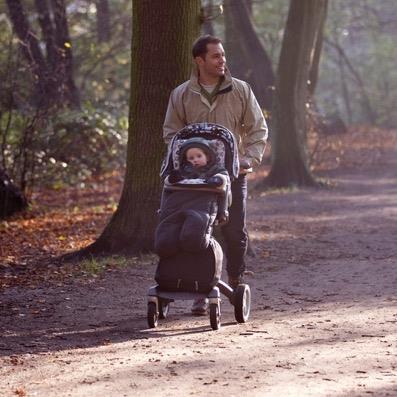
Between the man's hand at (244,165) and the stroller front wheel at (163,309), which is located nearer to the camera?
the man's hand at (244,165)

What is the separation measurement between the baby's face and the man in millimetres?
443

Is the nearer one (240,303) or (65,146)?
(240,303)

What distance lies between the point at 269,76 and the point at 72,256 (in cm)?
1541

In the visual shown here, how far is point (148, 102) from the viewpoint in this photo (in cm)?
1125

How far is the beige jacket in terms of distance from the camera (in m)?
8.11

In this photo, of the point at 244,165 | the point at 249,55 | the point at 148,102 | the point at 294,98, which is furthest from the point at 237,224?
the point at 249,55

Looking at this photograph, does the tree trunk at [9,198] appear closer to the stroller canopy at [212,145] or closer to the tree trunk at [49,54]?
the tree trunk at [49,54]

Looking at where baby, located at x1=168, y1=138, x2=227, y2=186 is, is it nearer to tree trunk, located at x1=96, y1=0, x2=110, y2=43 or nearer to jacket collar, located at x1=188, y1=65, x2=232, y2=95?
jacket collar, located at x1=188, y1=65, x2=232, y2=95

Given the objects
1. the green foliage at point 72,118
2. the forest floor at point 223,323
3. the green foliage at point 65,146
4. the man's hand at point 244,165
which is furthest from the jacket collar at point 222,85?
the green foliage at point 65,146

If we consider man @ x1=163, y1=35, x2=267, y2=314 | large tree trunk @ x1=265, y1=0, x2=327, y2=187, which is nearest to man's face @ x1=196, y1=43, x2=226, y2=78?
man @ x1=163, y1=35, x2=267, y2=314

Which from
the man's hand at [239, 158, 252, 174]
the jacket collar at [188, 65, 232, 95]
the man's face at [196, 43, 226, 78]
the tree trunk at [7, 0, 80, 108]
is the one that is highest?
the tree trunk at [7, 0, 80, 108]

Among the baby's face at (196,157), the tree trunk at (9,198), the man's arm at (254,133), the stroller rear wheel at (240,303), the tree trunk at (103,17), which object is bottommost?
the stroller rear wheel at (240,303)

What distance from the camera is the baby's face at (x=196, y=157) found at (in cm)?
767

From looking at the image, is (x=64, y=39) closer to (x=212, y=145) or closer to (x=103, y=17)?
(x=103, y=17)
